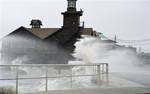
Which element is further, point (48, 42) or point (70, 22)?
point (48, 42)

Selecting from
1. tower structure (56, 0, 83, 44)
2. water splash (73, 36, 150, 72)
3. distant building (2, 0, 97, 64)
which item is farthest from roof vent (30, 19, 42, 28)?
water splash (73, 36, 150, 72)

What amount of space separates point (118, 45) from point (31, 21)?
82.7 ft

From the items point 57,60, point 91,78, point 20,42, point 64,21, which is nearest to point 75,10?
point 64,21

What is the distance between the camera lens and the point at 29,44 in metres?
47.0

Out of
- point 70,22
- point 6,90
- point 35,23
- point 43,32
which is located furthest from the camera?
point 35,23

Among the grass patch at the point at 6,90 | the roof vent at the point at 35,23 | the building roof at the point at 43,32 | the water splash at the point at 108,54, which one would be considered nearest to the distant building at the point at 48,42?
the building roof at the point at 43,32

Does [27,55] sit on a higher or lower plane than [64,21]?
lower

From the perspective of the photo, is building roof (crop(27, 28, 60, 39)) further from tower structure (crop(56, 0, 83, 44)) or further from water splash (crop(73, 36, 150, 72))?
water splash (crop(73, 36, 150, 72))

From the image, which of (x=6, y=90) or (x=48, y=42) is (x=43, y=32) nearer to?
(x=48, y=42)

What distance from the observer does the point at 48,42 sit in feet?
150

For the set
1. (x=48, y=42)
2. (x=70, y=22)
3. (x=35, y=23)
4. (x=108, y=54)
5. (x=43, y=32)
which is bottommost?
(x=108, y=54)

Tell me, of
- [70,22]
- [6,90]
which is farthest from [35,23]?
[6,90]

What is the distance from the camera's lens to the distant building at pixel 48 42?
4210 centimetres

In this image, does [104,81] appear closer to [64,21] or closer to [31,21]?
[64,21]
